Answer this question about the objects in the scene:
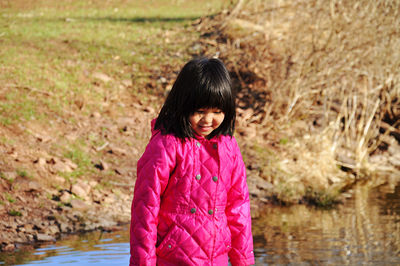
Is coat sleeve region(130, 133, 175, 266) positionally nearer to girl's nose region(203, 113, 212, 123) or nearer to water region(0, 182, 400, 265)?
girl's nose region(203, 113, 212, 123)

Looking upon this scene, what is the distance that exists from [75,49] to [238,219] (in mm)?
9743

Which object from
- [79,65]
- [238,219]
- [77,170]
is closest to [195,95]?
[238,219]

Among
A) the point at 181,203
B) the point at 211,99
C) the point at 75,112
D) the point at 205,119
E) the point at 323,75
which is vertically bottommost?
the point at 75,112

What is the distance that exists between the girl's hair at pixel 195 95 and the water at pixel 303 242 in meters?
2.58

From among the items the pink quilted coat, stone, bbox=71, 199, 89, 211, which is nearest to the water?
stone, bbox=71, 199, 89, 211

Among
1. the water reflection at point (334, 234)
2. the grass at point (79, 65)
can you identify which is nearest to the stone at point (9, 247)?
the grass at point (79, 65)

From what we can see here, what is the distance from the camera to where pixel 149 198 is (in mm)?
3012

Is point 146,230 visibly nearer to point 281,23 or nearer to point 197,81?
point 197,81

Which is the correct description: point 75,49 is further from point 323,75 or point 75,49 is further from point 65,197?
point 65,197

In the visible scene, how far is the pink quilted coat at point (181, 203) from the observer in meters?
3.01

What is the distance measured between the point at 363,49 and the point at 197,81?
7626mm

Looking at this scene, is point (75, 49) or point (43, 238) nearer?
point (43, 238)

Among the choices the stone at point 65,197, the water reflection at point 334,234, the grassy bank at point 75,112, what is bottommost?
the water reflection at point 334,234

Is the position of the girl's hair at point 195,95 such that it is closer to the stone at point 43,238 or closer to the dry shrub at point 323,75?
the stone at point 43,238
